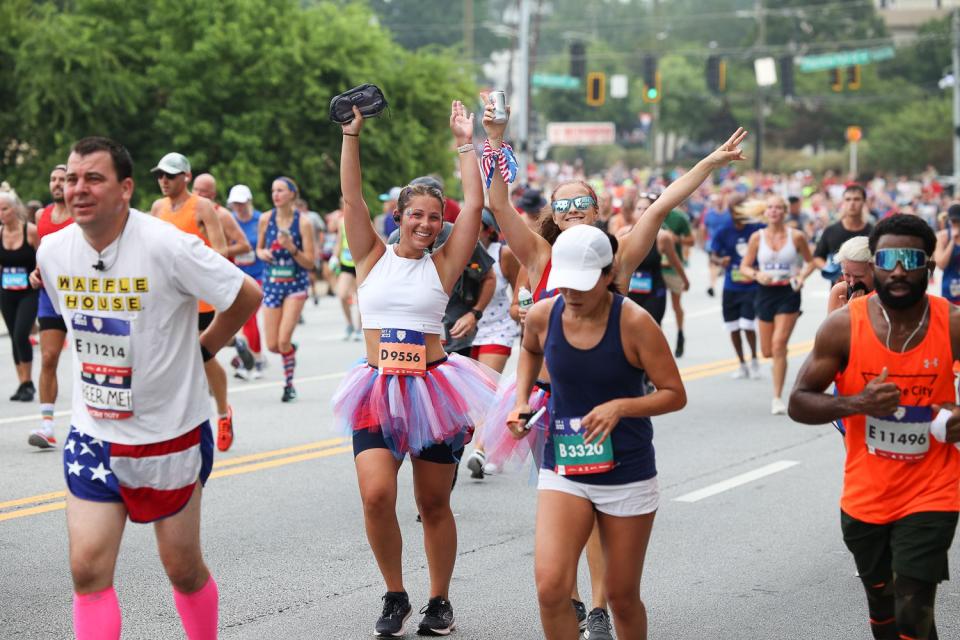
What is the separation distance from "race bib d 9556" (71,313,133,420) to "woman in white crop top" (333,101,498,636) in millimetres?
1512

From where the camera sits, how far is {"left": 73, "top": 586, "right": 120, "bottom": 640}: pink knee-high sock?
4656 mm

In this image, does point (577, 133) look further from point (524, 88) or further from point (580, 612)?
point (580, 612)

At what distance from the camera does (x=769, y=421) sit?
1235 centimetres

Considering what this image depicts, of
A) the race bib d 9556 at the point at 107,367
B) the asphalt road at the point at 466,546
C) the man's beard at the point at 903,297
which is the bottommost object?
the asphalt road at the point at 466,546

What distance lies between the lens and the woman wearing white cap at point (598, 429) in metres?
4.86

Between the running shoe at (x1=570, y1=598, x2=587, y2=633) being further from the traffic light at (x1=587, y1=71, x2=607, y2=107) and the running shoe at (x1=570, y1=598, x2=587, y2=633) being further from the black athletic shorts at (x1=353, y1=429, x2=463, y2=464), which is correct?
the traffic light at (x1=587, y1=71, x2=607, y2=107)

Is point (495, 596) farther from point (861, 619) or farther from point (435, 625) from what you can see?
point (861, 619)

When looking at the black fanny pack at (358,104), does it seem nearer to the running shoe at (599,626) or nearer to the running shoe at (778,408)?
the running shoe at (599,626)

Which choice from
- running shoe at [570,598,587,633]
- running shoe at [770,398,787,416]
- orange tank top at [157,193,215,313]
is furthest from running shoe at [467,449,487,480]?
running shoe at [770,398,787,416]

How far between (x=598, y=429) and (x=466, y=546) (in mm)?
3027

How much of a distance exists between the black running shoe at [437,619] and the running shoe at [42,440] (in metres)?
5.05

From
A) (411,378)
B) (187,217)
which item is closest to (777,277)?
(187,217)

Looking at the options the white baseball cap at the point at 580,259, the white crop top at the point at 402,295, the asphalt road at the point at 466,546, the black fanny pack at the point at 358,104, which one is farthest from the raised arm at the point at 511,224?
the asphalt road at the point at 466,546

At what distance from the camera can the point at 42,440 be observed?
33.9 feet
